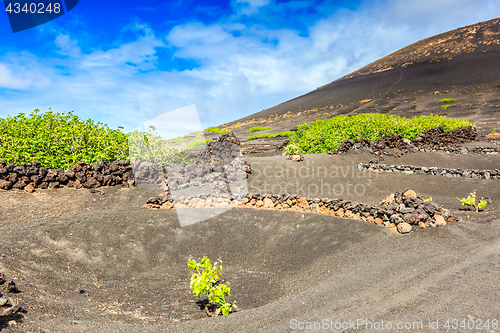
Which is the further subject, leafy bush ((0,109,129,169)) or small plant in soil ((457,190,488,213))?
leafy bush ((0,109,129,169))

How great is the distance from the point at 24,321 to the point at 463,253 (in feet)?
22.5

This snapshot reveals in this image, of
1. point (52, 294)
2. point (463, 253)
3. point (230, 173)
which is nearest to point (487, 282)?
point (463, 253)

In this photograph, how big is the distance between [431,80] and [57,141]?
68.2 metres

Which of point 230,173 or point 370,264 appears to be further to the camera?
point 230,173

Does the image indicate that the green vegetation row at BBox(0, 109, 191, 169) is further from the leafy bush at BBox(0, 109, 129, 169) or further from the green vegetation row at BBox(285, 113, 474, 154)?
the green vegetation row at BBox(285, 113, 474, 154)

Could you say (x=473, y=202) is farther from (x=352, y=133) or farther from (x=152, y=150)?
(x=152, y=150)

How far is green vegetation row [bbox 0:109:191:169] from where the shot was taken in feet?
31.2

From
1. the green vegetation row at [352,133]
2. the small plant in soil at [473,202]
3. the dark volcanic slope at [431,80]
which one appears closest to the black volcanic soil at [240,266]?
the small plant in soil at [473,202]

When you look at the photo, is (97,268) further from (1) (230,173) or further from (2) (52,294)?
(1) (230,173)

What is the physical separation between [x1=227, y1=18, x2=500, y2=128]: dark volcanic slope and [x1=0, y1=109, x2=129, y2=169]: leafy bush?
38.6 metres

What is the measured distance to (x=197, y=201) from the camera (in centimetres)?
857

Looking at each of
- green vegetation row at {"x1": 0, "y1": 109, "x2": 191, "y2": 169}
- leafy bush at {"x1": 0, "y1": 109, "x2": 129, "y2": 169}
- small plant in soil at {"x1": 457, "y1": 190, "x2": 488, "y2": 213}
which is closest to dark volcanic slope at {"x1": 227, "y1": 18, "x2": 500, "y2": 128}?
small plant in soil at {"x1": 457, "y1": 190, "x2": 488, "y2": 213}

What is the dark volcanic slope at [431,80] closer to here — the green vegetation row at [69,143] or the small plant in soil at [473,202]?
the small plant in soil at [473,202]

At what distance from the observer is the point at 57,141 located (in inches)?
402
